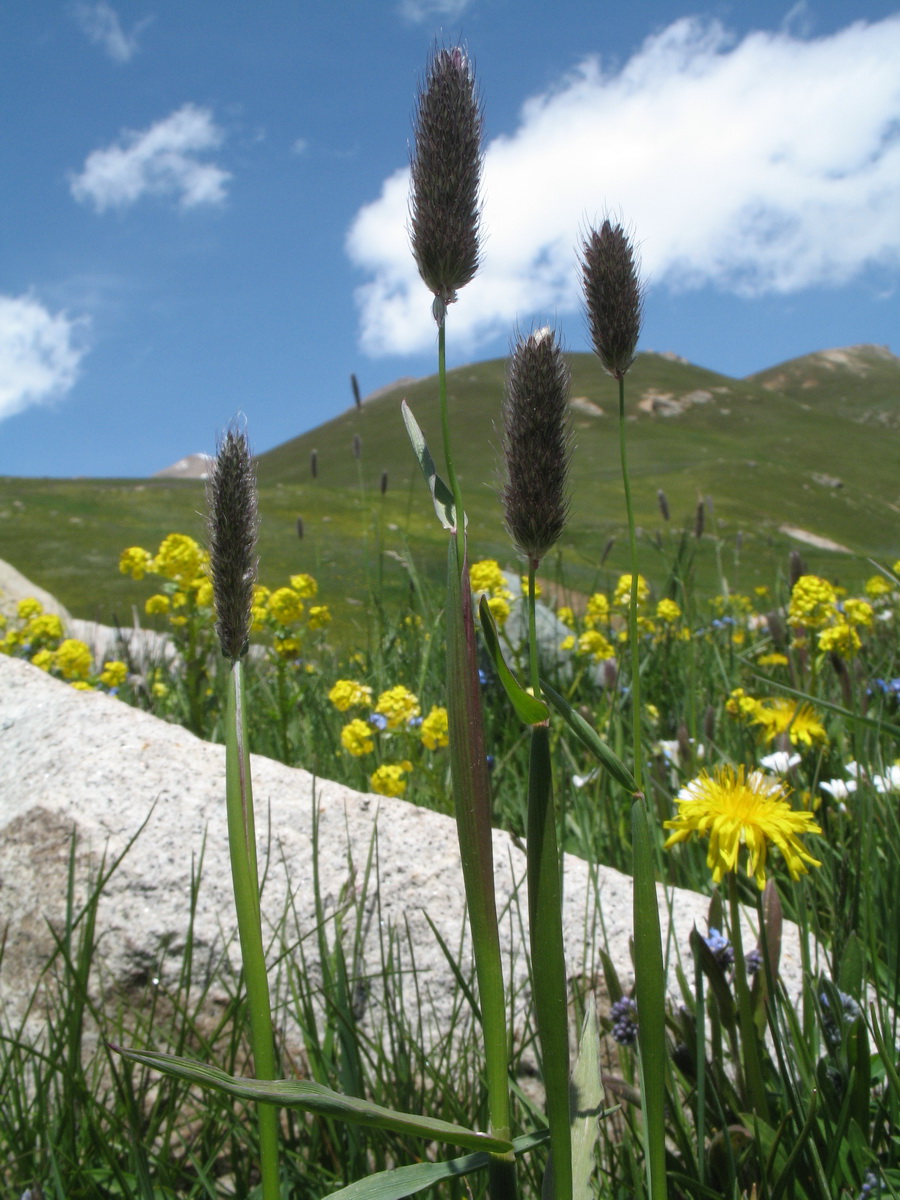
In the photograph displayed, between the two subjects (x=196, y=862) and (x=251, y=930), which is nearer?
(x=251, y=930)

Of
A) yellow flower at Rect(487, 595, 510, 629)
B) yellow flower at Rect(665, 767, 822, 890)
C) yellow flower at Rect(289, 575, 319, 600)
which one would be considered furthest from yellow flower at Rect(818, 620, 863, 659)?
yellow flower at Rect(289, 575, 319, 600)

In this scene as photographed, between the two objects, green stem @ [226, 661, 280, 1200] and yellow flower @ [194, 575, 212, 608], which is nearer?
green stem @ [226, 661, 280, 1200]

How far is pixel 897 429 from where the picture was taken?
9500 centimetres

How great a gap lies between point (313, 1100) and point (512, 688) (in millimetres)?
393

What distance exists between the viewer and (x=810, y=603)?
3508 mm

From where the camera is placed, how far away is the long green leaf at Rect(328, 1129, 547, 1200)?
75 cm

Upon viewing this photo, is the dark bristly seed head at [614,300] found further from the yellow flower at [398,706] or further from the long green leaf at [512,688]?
the yellow flower at [398,706]

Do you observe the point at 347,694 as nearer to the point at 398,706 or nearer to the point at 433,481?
the point at 398,706

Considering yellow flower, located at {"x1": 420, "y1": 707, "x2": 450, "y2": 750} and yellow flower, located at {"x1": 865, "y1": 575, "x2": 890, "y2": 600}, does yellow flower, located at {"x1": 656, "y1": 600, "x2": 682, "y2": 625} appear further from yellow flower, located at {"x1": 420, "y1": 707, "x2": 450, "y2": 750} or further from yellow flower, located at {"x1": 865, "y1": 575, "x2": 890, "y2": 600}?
yellow flower, located at {"x1": 420, "y1": 707, "x2": 450, "y2": 750}

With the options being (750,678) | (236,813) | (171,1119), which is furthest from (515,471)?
(750,678)

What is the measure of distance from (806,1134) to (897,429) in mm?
108010

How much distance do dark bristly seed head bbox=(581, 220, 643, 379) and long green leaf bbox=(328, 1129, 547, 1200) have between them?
0.84 m

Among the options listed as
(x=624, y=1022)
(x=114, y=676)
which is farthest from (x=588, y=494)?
(x=624, y=1022)

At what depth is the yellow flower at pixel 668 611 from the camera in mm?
4523
